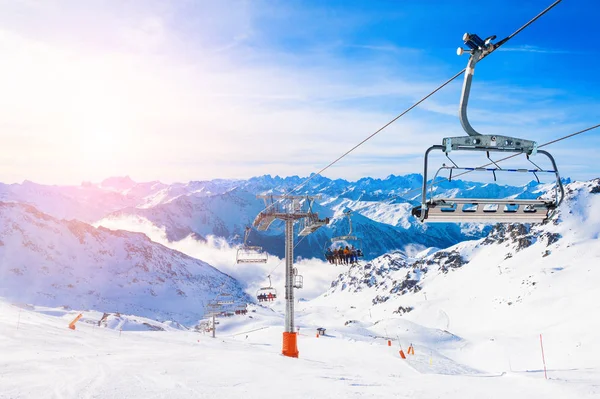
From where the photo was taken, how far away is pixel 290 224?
34344mm

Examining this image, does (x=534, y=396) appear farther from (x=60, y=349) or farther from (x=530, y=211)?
(x=60, y=349)

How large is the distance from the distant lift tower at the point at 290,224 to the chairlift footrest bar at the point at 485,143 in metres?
23.2

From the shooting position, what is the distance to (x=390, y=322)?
127875 millimetres

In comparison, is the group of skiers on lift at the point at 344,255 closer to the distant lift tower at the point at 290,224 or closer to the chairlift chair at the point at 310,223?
the chairlift chair at the point at 310,223

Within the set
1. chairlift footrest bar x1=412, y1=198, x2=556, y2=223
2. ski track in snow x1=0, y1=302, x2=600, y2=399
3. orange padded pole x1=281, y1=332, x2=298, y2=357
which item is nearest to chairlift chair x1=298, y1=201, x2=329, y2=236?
orange padded pole x1=281, y1=332, x2=298, y2=357

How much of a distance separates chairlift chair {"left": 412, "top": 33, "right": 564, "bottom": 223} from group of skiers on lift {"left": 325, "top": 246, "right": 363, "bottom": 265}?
21.4 m

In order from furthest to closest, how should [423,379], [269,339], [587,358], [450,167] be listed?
[269,339]
[587,358]
[423,379]
[450,167]

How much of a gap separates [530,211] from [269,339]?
73.4m

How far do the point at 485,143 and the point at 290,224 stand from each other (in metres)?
24.9

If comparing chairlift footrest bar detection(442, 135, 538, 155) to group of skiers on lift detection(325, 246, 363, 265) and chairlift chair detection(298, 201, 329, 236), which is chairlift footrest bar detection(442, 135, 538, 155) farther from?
chairlift chair detection(298, 201, 329, 236)

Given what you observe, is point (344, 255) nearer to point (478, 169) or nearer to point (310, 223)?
point (310, 223)

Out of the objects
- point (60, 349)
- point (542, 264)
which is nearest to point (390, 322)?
point (542, 264)

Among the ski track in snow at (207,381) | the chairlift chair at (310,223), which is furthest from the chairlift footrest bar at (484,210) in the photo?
the chairlift chair at (310,223)

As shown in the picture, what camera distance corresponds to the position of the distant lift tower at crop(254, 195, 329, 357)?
3316 cm
